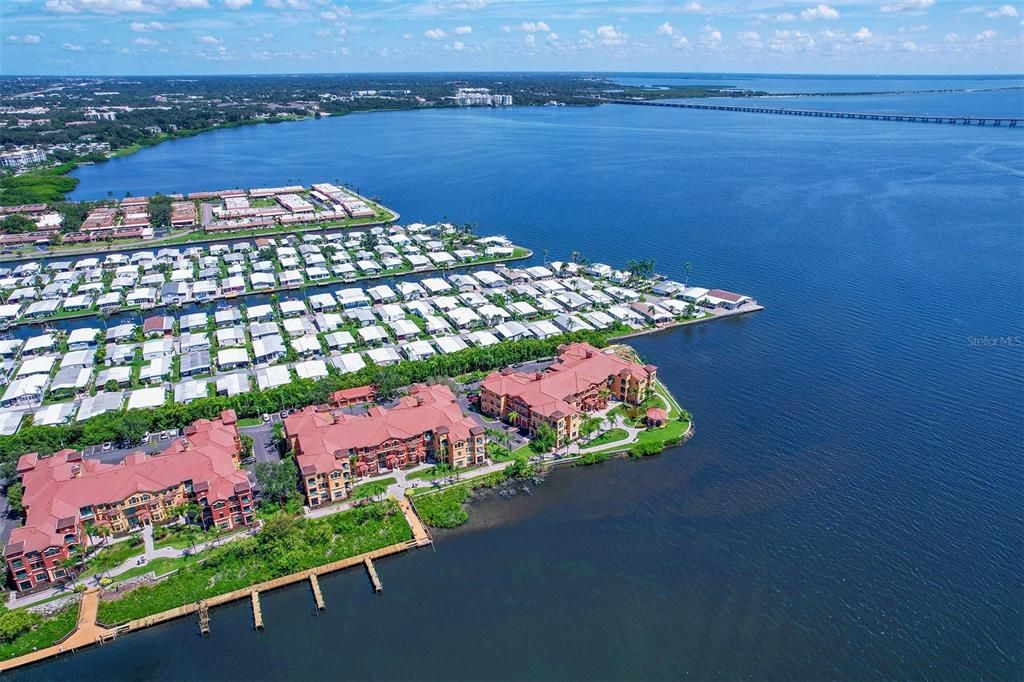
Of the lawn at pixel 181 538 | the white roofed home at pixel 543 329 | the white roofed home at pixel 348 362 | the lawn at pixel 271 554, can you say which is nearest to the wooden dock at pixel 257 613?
the lawn at pixel 271 554

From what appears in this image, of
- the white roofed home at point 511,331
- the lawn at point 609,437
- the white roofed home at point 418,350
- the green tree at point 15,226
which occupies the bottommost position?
the lawn at point 609,437

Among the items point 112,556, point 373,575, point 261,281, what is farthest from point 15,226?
point 373,575

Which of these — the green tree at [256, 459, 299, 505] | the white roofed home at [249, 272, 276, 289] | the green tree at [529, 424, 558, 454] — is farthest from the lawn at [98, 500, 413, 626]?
the white roofed home at [249, 272, 276, 289]

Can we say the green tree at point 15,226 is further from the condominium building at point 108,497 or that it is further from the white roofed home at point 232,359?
the condominium building at point 108,497

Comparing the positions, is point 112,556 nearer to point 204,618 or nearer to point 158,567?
point 158,567

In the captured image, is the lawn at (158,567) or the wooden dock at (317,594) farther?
the lawn at (158,567)

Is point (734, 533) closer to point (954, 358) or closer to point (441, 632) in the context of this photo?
point (441, 632)

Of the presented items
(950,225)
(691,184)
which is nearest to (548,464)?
(950,225)
